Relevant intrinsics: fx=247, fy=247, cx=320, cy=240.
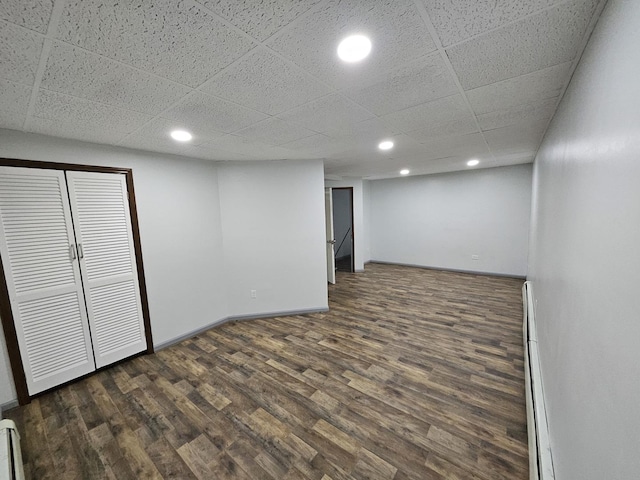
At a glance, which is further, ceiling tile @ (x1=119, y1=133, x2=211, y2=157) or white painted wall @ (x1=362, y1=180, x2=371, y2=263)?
white painted wall @ (x1=362, y1=180, x2=371, y2=263)

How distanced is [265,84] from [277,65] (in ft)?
0.65

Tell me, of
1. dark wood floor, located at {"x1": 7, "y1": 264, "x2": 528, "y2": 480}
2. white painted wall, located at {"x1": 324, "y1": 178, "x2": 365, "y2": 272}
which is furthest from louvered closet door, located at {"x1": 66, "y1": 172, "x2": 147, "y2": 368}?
white painted wall, located at {"x1": 324, "y1": 178, "x2": 365, "y2": 272}

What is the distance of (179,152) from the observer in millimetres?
2842

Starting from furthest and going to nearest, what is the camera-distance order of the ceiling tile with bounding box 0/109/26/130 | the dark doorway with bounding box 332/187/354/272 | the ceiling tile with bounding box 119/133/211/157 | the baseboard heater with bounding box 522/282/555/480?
the dark doorway with bounding box 332/187/354/272 < the ceiling tile with bounding box 119/133/211/157 < the ceiling tile with bounding box 0/109/26/130 < the baseboard heater with bounding box 522/282/555/480

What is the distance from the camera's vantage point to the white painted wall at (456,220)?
515 centimetres

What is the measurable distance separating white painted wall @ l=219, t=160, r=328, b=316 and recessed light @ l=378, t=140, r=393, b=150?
0.96 m

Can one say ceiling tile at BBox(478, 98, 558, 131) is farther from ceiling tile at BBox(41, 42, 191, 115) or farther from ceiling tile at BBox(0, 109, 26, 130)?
ceiling tile at BBox(0, 109, 26, 130)

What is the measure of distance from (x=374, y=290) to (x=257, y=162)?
3.18 metres

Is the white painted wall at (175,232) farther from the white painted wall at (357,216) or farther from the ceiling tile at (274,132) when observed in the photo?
the white painted wall at (357,216)

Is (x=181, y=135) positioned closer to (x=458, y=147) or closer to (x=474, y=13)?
(x=474, y=13)

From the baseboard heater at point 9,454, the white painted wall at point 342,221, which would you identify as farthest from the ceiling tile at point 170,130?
the white painted wall at point 342,221

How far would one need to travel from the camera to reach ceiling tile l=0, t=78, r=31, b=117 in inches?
51.4

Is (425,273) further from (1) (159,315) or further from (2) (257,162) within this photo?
(1) (159,315)

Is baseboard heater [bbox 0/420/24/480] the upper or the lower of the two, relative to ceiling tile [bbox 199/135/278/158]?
lower
